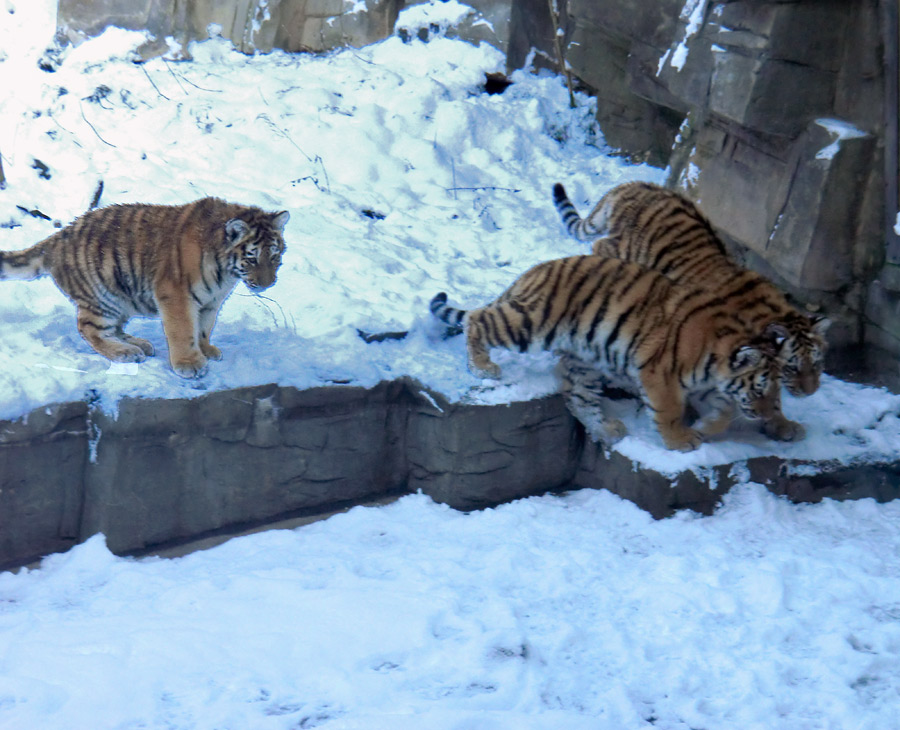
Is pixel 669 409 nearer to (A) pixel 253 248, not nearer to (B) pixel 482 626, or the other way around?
(B) pixel 482 626

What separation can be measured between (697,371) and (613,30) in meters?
3.45

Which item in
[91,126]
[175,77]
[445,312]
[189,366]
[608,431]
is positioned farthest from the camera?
[175,77]

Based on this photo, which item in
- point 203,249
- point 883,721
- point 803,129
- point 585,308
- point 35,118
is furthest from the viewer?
point 35,118

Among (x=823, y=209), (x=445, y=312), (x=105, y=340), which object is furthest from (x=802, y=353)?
(x=105, y=340)

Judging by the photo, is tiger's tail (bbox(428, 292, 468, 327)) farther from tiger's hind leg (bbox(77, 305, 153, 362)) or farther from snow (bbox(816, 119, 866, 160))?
snow (bbox(816, 119, 866, 160))

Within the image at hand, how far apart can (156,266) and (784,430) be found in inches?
109

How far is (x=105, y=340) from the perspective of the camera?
3865 millimetres

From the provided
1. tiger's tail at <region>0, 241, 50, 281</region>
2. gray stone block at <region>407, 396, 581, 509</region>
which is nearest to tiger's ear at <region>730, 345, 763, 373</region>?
gray stone block at <region>407, 396, 581, 509</region>

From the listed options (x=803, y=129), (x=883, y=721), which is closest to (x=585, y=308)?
(x=803, y=129)

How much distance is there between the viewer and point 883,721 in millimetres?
2744

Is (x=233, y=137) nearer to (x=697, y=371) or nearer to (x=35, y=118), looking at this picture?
(x=35, y=118)

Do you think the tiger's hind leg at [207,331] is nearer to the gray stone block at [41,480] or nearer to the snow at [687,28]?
the gray stone block at [41,480]

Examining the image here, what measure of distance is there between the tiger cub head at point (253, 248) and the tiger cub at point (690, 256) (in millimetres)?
1788

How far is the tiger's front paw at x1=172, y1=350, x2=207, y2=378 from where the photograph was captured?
12.4 feet
